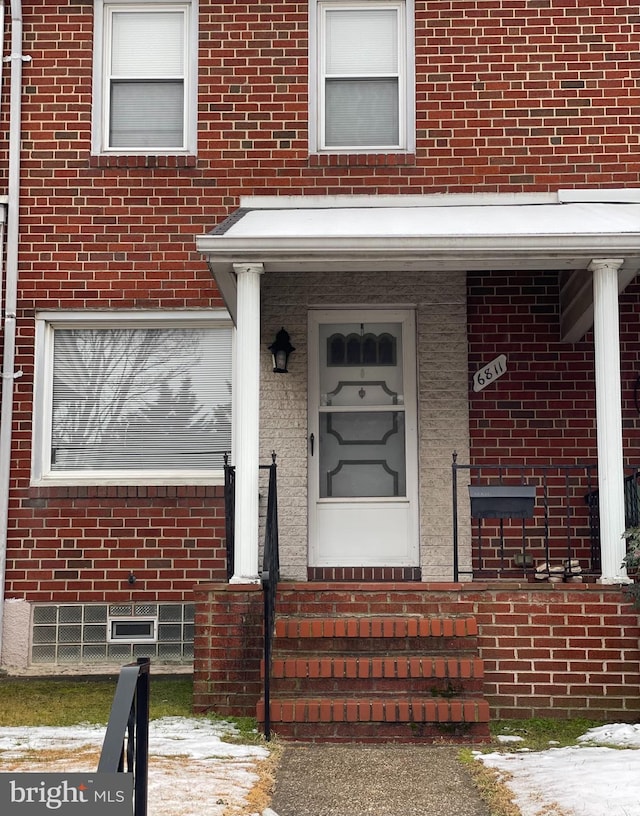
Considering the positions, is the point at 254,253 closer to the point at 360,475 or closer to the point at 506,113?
the point at 360,475

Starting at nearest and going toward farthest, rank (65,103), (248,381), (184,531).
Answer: (248,381) → (184,531) → (65,103)

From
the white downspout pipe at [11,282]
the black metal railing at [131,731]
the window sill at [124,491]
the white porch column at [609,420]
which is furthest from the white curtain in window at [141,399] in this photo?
the black metal railing at [131,731]

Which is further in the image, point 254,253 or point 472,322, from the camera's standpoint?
point 472,322

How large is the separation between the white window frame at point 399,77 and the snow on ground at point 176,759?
501cm

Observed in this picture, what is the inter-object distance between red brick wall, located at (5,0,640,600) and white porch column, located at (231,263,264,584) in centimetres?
164

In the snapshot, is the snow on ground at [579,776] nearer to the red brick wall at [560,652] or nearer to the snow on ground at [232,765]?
the snow on ground at [232,765]

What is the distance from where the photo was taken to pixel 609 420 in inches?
271

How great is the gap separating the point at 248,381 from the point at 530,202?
3.22m

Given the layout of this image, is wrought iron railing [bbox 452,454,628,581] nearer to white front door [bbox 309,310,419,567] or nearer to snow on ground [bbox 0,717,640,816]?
white front door [bbox 309,310,419,567]

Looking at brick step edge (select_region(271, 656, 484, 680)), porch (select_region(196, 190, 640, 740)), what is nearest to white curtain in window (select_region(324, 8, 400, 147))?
porch (select_region(196, 190, 640, 740))

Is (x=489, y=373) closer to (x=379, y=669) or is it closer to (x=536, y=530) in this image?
(x=536, y=530)

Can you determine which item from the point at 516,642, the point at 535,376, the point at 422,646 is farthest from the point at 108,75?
the point at 516,642

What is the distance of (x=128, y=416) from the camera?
28.5 feet

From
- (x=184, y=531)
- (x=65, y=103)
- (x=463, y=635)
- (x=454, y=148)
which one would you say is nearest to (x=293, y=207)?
(x=454, y=148)
